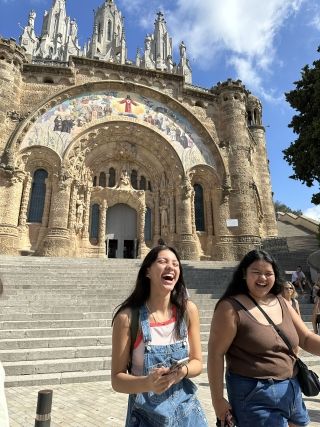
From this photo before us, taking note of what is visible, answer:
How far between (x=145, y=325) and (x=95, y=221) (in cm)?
1763

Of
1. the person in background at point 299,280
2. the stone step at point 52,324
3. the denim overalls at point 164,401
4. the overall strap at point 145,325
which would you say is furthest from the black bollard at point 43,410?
the person in background at point 299,280

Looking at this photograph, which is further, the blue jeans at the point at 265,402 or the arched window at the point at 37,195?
the arched window at the point at 37,195

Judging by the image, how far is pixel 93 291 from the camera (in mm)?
9477

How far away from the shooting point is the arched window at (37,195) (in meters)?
17.4

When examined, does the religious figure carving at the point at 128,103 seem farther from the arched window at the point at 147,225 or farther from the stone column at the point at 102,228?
the arched window at the point at 147,225

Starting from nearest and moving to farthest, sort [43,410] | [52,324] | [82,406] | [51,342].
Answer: [43,410], [82,406], [51,342], [52,324]

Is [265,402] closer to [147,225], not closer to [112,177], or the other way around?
[147,225]

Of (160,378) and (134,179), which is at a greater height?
(134,179)

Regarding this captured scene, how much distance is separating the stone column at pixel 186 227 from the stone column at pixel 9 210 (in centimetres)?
916

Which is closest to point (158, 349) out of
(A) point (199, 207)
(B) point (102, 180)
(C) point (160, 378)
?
(C) point (160, 378)

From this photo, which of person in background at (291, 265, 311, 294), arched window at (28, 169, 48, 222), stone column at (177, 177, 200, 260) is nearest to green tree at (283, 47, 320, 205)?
person in background at (291, 265, 311, 294)

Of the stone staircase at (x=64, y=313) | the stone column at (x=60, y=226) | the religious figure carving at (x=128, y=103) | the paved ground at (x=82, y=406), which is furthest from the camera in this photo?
the religious figure carving at (x=128, y=103)

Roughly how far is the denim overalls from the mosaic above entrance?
17541 mm

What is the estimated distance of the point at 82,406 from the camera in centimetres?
412
